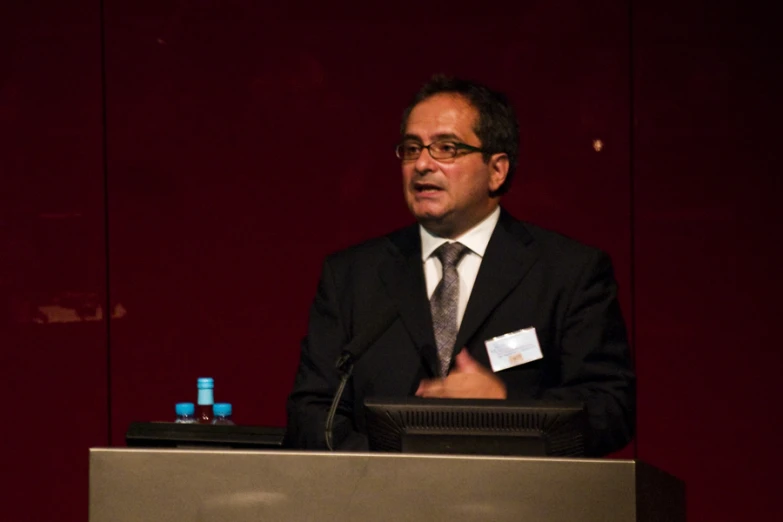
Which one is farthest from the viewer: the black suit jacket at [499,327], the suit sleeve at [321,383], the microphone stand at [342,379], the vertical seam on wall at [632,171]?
the vertical seam on wall at [632,171]

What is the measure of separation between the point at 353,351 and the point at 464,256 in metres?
0.80

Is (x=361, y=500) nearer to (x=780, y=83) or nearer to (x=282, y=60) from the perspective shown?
(x=282, y=60)

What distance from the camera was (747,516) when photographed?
3.51 metres

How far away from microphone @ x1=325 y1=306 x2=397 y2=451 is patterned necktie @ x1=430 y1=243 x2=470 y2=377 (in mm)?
559

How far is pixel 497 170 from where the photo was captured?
102 inches

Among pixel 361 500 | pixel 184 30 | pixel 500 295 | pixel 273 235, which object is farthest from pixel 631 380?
pixel 184 30

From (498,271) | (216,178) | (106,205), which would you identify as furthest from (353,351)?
(106,205)

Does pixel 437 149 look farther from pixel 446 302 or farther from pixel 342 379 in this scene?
pixel 342 379

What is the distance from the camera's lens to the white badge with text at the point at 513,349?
232 cm

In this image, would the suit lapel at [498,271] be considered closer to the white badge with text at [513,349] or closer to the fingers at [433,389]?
the white badge with text at [513,349]

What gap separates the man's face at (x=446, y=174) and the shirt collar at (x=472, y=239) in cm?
1

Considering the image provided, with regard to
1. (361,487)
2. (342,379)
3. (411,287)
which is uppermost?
(411,287)

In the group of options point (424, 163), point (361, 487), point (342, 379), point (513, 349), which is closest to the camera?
point (361, 487)

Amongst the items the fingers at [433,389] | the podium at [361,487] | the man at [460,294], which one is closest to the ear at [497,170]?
the man at [460,294]
